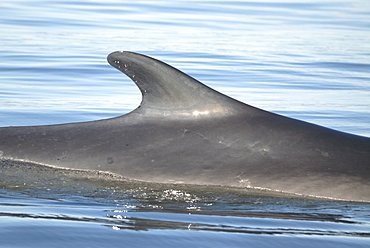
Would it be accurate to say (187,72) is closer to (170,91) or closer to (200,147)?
(170,91)

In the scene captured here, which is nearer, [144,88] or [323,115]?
[144,88]

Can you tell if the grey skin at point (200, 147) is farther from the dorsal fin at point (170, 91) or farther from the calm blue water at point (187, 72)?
the calm blue water at point (187, 72)

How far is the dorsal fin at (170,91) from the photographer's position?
533 cm

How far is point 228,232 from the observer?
171 inches

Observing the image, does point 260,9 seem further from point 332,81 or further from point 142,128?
point 142,128

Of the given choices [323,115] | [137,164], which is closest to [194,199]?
[137,164]

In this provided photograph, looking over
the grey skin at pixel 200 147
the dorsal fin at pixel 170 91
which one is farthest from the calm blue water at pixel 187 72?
the dorsal fin at pixel 170 91

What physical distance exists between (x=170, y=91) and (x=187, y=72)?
947 centimetres

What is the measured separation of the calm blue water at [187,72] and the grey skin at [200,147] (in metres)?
0.12

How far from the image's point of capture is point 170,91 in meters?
5.37

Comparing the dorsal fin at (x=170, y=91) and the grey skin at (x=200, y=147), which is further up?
the dorsal fin at (x=170, y=91)

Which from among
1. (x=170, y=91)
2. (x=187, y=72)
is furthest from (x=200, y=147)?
(x=187, y=72)

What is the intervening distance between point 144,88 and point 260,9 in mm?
32630

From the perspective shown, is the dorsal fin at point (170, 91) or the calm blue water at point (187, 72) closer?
the calm blue water at point (187, 72)
